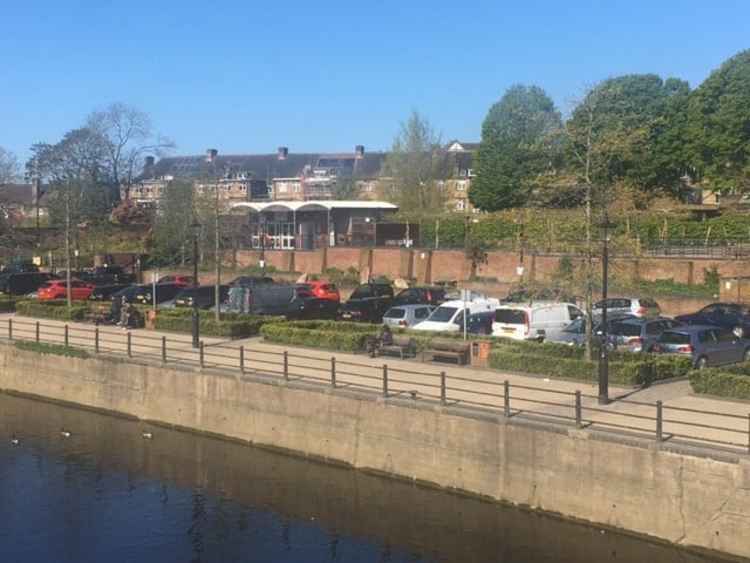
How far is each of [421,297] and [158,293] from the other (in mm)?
12285

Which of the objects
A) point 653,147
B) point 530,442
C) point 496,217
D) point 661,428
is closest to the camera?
point 661,428

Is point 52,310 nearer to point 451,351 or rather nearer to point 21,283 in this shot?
point 21,283

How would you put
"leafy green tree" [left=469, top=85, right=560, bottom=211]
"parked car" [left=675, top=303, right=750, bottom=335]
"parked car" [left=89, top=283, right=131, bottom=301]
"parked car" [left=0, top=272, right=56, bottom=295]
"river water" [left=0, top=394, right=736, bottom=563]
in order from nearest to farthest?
"river water" [left=0, top=394, right=736, bottom=563], "parked car" [left=675, top=303, right=750, bottom=335], "parked car" [left=89, top=283, right=131, bottom=301], "parked car" [left=0, top=272, right=56, bottom=295], "leafy green tree" [left=469, top=85, right=560, bottom=211]

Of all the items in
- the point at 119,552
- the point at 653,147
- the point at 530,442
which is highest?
the point at 653,147

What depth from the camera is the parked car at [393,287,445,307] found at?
4122cm

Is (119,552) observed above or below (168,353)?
below

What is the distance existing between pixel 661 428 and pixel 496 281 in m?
35.3

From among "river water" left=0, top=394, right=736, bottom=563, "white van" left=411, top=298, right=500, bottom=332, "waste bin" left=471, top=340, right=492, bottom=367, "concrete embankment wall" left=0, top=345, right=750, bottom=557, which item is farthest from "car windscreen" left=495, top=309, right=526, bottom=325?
"river water" left=0, top=394, right=736, bottom=563

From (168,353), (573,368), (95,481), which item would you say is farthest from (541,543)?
(168,353)

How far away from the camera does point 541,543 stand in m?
17.5

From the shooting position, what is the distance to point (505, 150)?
73.5 metres

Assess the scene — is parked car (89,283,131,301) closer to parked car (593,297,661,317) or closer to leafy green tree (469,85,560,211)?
parked car (593,297,661,317)

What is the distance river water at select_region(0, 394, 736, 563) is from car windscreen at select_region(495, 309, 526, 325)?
9.41 m

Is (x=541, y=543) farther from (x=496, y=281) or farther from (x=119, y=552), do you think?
(x=496, y=281)
